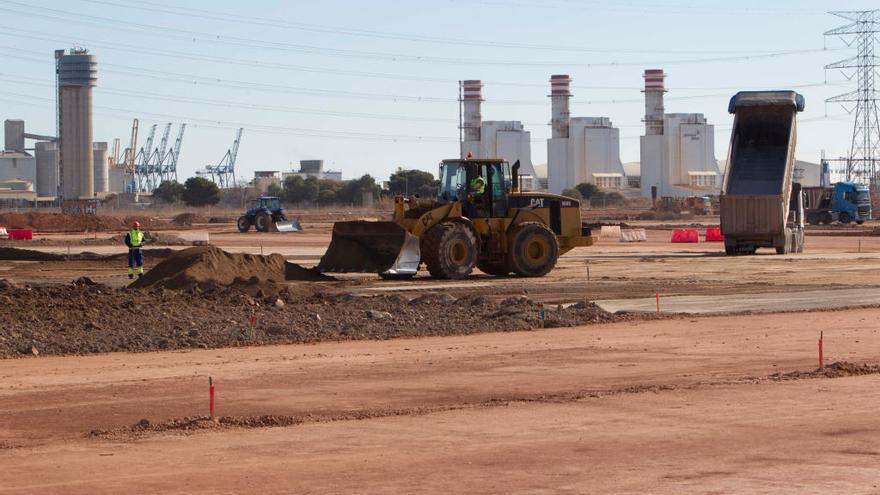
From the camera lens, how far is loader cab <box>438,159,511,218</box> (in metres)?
29.8

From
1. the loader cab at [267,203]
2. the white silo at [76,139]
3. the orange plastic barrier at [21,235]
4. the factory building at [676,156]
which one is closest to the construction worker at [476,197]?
the orange plastic barrier at [21,235]

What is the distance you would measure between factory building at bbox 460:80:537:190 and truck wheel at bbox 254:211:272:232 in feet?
261

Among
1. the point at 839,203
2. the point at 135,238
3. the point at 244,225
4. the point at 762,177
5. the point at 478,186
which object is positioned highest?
the point at 762,177

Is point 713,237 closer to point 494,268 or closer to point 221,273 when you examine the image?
point 494,268

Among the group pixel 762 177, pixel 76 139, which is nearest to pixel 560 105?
pixel 76 139

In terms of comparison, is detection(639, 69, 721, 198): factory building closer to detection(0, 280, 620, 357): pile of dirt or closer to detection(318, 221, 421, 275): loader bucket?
detection(318, 221, 421, 275): loader bucket

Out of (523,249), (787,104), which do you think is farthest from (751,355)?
(787,104)

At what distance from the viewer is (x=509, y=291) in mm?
26703

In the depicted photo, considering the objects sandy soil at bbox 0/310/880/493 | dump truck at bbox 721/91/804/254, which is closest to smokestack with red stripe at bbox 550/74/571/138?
dump truck at bbox 721/91/804/254

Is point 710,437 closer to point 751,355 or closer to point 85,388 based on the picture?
point 751,355

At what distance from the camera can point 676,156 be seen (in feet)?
490

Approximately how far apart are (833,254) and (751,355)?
25.8m

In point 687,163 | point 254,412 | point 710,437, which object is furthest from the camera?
point 687,163

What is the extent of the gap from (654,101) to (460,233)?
11851 centimetres
